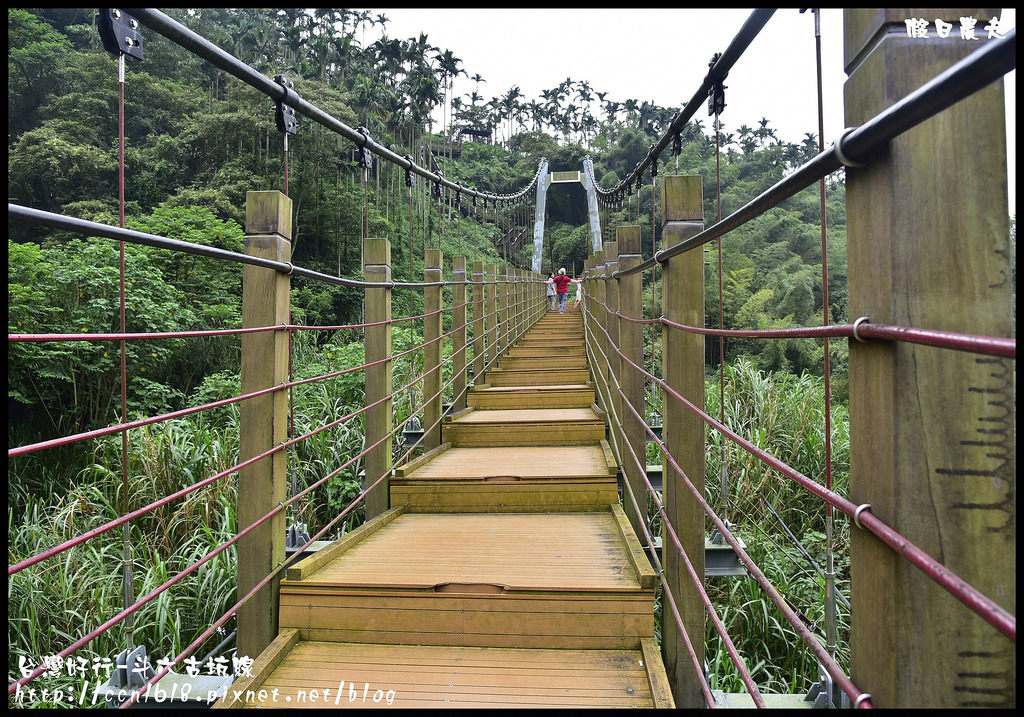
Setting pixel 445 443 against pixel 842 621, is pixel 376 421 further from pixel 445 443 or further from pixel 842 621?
pixel 842 621

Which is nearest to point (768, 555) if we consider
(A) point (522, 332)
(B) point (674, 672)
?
(B) point (674, 672)

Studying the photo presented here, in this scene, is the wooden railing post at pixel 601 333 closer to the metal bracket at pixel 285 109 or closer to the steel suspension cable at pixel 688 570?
the steel suspension cable at pixel 688 570

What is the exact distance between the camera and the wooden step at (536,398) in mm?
4156

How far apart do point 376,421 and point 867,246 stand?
7.02 ft

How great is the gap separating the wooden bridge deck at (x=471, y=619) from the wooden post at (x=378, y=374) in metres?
0.13

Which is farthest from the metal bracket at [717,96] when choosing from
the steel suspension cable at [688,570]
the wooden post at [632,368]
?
the steel suspension cable at [688,570]

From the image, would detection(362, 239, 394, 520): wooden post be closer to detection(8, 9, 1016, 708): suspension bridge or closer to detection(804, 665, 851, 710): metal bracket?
detection(8, 9, 1016, 708): suspension bridge

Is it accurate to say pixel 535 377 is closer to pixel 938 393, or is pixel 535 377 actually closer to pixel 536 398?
pixel 536 398

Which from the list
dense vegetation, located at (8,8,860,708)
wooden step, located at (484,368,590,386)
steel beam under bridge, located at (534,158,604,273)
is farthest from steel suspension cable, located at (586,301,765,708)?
steel beam under bridge, located at (534,158,604,273)

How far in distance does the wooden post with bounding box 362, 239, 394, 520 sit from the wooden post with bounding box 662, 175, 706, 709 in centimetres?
120

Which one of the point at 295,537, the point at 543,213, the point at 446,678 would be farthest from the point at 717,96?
the point at 543,213

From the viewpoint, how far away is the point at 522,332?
7918 millimetres

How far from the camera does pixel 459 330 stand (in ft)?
12.3

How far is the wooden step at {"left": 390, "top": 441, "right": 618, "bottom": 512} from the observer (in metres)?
2.42
